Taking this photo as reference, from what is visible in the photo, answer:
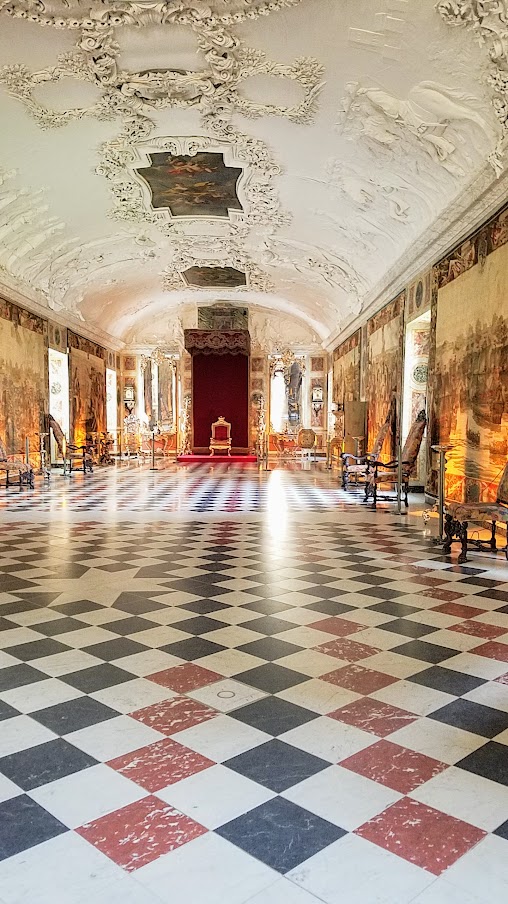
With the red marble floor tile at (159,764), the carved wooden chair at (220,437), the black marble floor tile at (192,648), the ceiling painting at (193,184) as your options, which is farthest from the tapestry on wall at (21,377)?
the red marble floor tile at (159,764)

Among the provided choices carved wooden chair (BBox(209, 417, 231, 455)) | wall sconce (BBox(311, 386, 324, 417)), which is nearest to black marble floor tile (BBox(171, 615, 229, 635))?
carved wooden chair (BBox(209, 417, 231, 455))

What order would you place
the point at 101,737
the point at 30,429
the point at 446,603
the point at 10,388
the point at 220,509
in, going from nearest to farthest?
the point at 101,737, the point at 446,603, the point at 220,509, the point at 10,388, the point at 30,429

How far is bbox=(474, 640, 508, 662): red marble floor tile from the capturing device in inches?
175

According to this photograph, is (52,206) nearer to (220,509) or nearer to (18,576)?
(220,509)

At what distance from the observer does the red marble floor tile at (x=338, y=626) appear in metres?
4.93

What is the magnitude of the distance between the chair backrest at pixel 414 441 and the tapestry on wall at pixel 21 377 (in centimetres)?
1010

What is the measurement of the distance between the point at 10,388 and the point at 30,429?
1.94m

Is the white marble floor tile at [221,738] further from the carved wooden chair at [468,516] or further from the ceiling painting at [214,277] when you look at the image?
the ceiling painting at [214,277]

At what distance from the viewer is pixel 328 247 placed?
18500 mm

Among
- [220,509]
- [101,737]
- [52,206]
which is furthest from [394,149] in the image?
[101,737]

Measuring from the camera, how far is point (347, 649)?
456cm

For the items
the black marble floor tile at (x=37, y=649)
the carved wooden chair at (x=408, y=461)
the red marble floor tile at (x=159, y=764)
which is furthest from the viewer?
the carved wooden chair at (x=408, y=461)

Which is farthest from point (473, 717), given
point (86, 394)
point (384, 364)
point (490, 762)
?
point (86, 394)

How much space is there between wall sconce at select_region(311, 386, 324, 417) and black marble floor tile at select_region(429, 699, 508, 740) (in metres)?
27.9
